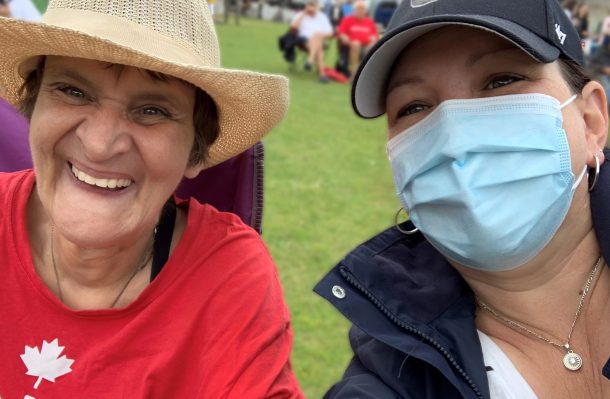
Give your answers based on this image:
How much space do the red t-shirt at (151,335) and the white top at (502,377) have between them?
499 mm

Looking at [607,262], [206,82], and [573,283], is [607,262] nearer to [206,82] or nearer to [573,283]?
[573,283]

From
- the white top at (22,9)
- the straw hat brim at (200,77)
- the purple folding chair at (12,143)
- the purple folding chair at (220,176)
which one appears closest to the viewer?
the straw hat brim at (200,77)

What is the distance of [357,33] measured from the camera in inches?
526

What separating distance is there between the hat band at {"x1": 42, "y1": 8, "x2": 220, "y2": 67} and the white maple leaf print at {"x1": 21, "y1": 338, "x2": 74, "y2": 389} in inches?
32.2

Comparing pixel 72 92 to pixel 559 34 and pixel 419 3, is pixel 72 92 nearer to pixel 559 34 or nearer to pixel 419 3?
pixel 419 3

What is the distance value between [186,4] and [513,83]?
2.87ft

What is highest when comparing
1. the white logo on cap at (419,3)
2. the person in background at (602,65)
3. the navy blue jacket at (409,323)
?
the white logo on cap at (419,3)

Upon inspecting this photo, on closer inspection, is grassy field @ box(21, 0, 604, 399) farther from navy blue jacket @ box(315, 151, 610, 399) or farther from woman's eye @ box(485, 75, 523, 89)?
woman's eye @ box(485, 75, 523, 89)

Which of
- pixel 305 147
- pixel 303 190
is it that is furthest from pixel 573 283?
pixel 305 147

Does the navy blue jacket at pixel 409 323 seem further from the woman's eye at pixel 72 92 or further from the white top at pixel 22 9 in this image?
the white top at pixel 22 9

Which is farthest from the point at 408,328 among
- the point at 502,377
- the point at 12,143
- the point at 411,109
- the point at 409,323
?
the point at 12,143

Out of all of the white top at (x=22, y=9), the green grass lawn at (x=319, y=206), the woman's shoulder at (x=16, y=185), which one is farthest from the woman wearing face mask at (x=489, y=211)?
the white top at (x=22, y=9)

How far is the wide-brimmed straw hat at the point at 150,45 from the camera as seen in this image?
5.05 ft

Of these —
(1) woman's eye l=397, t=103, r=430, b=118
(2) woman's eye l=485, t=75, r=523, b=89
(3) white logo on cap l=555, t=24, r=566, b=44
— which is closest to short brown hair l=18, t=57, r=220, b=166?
(1) woman's eye l=397, t=103, r=430, b=118
